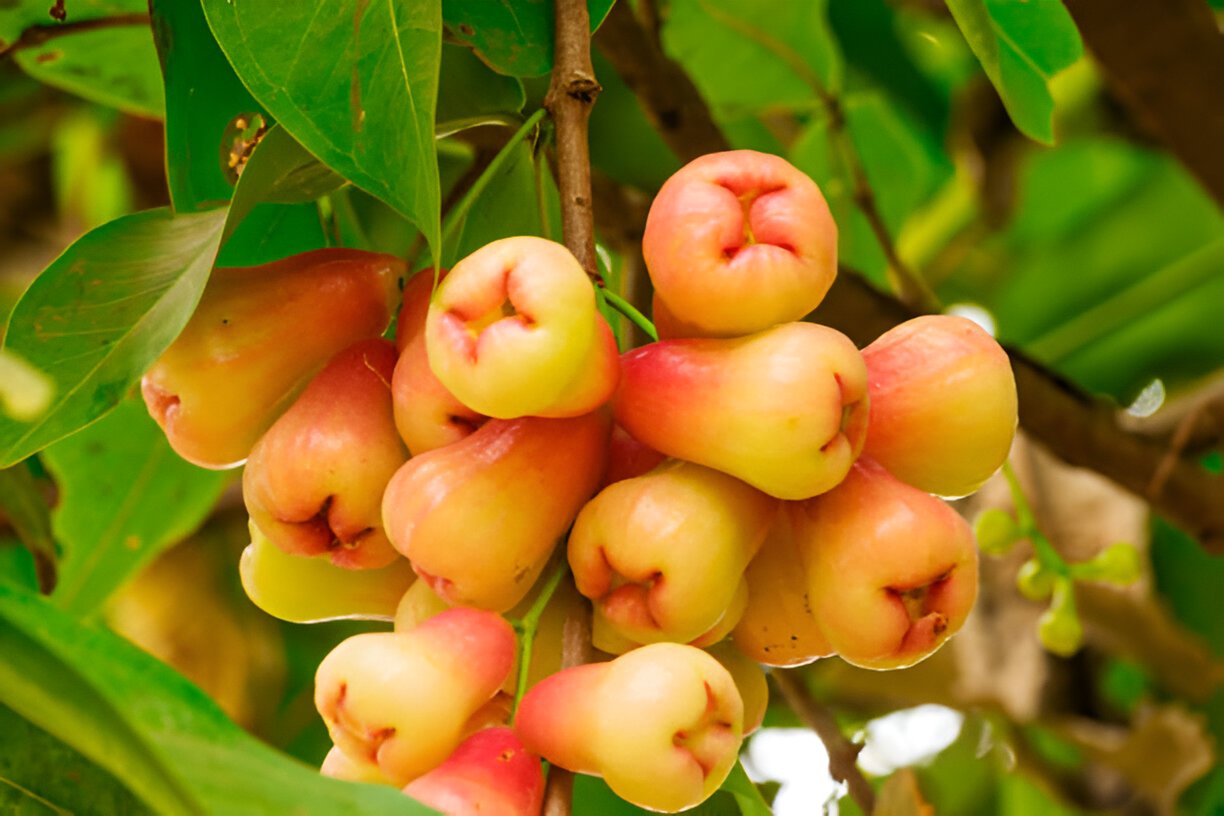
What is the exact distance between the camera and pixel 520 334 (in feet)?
1.69

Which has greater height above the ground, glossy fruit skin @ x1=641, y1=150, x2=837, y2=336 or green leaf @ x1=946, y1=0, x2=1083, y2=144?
glossy fruit skin @ x1=641, y1=150, x2=837, y2=336

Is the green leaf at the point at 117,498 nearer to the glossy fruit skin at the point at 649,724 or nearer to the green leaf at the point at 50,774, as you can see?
the green leaf at the point at 50,774

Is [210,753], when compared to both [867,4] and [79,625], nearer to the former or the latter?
[79,625]

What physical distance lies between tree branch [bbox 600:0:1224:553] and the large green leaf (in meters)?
0.34

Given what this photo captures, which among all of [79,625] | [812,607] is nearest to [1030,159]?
[812,607]

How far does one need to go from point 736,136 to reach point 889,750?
0.65 meters

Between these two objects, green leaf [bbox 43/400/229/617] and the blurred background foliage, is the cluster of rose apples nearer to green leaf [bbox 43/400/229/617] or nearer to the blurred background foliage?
the blurred background foliage

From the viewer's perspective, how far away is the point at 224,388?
625mm

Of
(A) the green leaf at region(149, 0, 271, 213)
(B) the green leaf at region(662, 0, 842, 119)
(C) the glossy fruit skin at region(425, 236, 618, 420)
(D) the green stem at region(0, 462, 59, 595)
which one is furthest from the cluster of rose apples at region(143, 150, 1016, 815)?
(B) the green leaf at region(662, 0, 842, 119)

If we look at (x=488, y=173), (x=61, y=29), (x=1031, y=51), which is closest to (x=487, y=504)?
(x=488, y=173)

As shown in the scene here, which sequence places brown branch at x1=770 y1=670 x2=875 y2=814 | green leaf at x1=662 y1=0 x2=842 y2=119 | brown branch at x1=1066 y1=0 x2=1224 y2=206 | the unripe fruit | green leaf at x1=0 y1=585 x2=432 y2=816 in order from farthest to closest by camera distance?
green leaf at x1=662 y1=0 x2=842 y2=119 < brown branch at x1=1066 y1=0 x2=1224 y2=206 < brown branch at x1=770 y1=670 x2=875 y2=814 < the unripe fruit < green leaf at x1=0 y1=585 x2=432 y2=816

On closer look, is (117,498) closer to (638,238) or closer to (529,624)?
(638,238)

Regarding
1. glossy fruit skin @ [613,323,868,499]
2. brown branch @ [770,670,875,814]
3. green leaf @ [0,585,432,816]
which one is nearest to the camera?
green leaf @ [0,585,432,816]

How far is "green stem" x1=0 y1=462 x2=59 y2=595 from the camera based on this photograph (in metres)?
0.90
